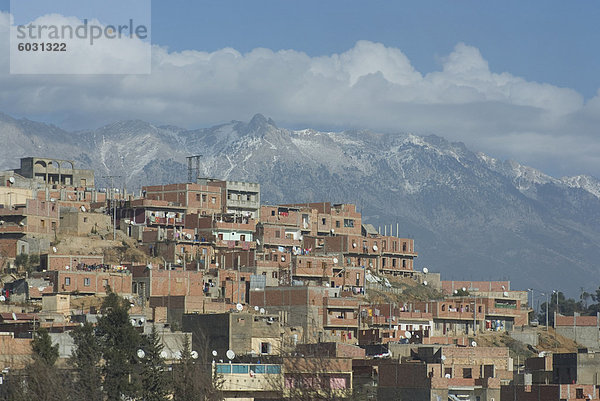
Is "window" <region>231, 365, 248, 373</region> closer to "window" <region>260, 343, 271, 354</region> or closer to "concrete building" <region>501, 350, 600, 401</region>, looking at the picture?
"window" <region>260, 343, 271, 354</region>

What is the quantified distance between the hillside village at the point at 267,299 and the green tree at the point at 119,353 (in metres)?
2.53

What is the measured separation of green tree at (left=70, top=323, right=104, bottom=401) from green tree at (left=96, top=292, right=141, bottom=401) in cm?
36

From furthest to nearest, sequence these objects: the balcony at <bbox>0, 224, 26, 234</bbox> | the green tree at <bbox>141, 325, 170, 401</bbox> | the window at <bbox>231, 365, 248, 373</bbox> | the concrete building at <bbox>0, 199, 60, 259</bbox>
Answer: the balcony at <bbox>0, 224, 26, 234</bbox>, the concrete building at <bbox>0, 199, 60, 259</bbox>, the window at <bbox>231, 365, 248, 373</bbox>, the green tree at <bbox>141, 325, 170, 401</bbox>

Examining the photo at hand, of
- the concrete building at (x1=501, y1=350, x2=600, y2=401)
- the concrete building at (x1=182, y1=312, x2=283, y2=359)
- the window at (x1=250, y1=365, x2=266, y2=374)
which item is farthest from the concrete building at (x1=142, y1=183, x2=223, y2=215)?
the window at (x1=250, y1=365, x2=266, y2=374)

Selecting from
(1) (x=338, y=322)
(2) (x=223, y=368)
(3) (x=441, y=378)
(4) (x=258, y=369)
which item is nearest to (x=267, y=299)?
(1) (x=338, y=322)

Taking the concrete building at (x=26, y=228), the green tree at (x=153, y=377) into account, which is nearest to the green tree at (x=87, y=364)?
the green tree at (x=153, y=377)

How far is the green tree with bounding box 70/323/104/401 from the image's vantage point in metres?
61.8

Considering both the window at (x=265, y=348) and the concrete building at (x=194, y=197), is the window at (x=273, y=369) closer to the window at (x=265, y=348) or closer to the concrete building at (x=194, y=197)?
the window at (x=265, y=348)

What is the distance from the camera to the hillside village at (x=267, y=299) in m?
71.1

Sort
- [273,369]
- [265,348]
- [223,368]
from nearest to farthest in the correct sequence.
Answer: [223,368] < [273,369] < [265,348]

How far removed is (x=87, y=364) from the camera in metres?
63.4

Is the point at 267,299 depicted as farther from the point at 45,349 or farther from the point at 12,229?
the point at 45,349

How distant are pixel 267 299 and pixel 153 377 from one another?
98.3 feet

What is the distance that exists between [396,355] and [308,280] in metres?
18.9
